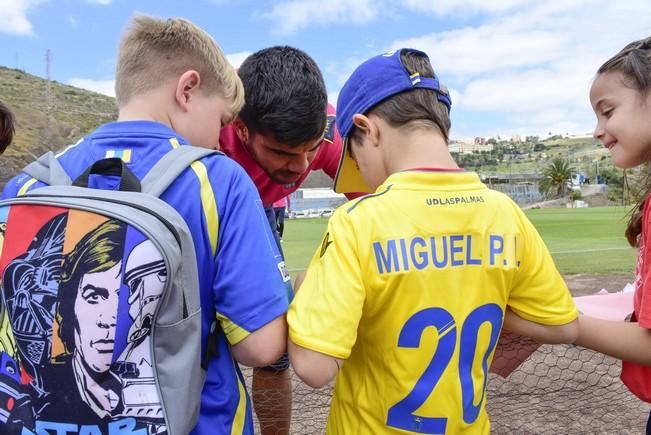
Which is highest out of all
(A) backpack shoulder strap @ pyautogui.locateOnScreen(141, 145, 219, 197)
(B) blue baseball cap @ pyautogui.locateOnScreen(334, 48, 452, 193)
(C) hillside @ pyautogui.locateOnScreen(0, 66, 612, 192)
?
(C) hillside @ pyautogui.locateOnScreen(0, 66, 612, 192)

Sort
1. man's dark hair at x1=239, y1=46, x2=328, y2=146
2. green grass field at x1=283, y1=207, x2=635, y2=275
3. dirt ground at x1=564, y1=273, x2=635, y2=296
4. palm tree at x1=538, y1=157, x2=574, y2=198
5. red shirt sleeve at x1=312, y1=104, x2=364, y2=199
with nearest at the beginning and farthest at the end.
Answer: man's dark hair at x1=239, y1=46, x2=328, y2=146, red shirt sleeve at x1=312, y1=104, x2=364, y2=199, dirt ground at x1=564, y1=273, x2=635, y2=296, green grass field at x1=283, y1=207, x2=635, y2=275, palm tree at x1=538, y1=157, x2=574, y2=198

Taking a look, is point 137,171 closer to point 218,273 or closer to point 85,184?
point 85,184

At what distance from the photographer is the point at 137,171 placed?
131cm

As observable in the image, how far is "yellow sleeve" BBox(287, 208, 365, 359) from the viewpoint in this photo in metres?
1.21

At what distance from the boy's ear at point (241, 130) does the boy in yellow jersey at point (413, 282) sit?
0.85m

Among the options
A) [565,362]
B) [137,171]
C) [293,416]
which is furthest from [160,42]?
[565,362]

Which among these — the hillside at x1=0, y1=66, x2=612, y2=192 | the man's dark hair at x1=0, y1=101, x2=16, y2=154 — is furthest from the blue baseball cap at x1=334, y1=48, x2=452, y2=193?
the hillside at x1=0, y1=66, x2=612, y2=192

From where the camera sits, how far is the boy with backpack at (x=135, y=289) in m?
1.13

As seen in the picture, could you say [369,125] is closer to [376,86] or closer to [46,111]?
[376,86]

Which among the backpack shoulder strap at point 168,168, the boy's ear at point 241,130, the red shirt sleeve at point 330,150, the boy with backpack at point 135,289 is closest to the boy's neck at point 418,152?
the boy with backpack at point 135,289

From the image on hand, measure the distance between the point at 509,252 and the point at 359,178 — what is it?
0.57m

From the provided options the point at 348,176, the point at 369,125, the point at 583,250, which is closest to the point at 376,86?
the point at 369,125

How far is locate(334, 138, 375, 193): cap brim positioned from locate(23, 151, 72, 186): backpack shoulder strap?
745mm

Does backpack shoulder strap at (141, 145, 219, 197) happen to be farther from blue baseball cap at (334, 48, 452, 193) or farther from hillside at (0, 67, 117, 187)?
hillside at (0, 67, 117, 187)
